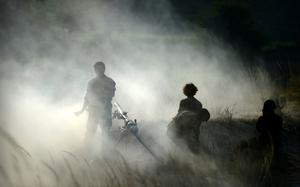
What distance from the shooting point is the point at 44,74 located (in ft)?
61.4

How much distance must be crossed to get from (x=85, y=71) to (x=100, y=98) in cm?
945

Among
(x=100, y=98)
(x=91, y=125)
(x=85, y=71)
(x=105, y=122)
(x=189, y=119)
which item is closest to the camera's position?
(x=189, y=119)

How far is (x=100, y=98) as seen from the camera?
32.9 ft

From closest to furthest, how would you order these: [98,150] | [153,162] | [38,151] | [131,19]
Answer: [153,162] < [98,150] < [38,151] < [131,19]

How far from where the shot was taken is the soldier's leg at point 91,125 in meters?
10.2

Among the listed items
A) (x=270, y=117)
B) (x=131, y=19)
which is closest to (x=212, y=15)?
(x=131, y=19)

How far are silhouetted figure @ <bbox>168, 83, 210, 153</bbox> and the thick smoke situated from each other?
3.66 m

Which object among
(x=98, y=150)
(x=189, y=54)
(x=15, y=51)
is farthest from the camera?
(x=189, y=54)

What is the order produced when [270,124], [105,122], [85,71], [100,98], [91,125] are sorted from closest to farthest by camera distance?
[270,124] → [100,98] → [105,122] → [91,125] → [85,71]

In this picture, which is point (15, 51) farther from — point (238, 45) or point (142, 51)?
point (238, 45)

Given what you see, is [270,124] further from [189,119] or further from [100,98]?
[100,98]

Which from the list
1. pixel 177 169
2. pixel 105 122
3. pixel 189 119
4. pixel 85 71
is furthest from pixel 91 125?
pixel 85 71

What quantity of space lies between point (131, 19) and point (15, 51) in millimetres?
12772

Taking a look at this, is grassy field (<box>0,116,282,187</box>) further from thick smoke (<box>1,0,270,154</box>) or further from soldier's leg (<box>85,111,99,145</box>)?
thick smoke (<box>1,0,270,154</box>)
